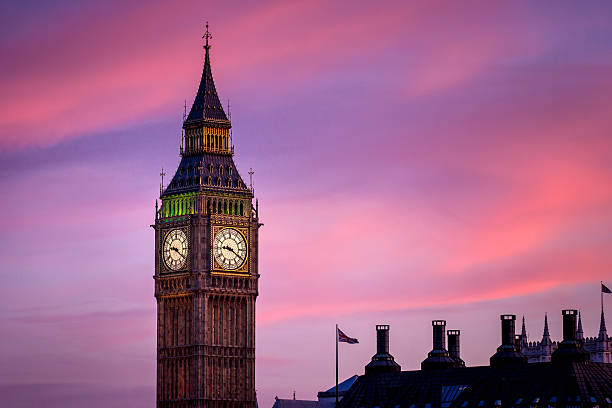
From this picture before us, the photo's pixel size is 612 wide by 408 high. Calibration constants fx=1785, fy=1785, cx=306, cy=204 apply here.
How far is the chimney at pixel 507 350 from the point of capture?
169 m

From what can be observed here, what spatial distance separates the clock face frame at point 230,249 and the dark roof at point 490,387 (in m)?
18.6

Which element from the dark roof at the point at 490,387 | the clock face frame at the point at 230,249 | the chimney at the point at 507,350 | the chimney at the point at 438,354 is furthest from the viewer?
the clock face frame at the point at 230,249

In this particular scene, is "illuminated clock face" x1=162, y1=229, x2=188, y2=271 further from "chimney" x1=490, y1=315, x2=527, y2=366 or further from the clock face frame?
"chimney" x1=490, y1=315, x2=527, y2=366

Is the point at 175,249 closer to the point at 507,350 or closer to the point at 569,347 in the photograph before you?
the point at 507,350

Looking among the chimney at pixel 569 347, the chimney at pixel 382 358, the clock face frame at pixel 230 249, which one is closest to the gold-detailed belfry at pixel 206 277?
the clock face frame at pixel 230 249

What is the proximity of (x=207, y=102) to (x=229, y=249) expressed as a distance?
16.2 metres

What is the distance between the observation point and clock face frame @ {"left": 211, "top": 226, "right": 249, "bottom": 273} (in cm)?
18588

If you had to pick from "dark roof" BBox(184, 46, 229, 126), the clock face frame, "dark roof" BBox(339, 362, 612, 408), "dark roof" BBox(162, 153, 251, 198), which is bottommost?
"dark roof" BBox(339, 362, 612, 408)

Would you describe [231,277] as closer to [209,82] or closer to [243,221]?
[243,221]

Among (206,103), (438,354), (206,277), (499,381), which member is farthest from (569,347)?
(206,103)

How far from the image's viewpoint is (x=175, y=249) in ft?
614

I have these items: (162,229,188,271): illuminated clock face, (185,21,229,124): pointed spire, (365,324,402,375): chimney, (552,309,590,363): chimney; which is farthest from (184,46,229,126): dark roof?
(552,309,590,363): chimney

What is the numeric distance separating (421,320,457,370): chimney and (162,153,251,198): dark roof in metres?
Result: 25.6

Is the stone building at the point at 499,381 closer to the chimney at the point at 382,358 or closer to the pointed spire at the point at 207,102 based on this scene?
the chimney at the point at 382,358
